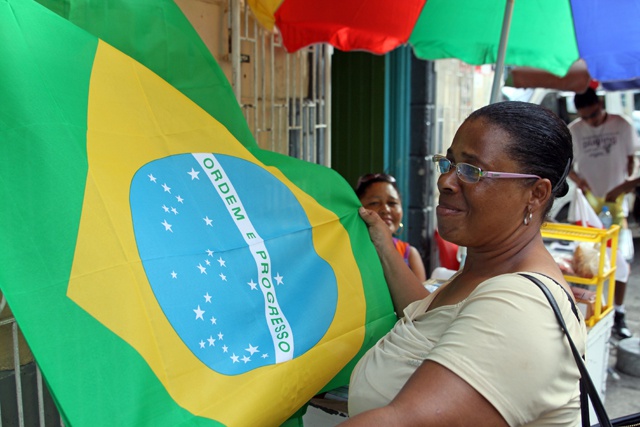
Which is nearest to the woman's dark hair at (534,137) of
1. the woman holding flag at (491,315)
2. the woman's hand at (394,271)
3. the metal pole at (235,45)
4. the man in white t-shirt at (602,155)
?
the woman holding flag at (491,315)

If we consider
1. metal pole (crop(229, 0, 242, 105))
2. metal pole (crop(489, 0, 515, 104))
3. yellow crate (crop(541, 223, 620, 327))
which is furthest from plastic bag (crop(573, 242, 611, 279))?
metal pole (crop(229, 0, 242, 105))

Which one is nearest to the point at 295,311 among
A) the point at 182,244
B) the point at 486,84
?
the point at 182,244

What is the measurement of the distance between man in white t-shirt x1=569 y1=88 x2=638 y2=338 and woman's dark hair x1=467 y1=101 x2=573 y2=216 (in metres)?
5.69

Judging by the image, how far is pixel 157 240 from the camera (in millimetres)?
2066

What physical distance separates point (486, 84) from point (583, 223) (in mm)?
3679

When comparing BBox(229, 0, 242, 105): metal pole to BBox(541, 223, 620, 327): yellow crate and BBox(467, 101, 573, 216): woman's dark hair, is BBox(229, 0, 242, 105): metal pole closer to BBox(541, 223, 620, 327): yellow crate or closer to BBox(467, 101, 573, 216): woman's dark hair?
BBox(541, 223, 620, 327): yellow crate

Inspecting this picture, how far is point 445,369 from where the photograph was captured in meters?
1.46

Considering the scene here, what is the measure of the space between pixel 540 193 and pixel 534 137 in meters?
0.14

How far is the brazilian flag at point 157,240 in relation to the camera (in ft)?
5.69

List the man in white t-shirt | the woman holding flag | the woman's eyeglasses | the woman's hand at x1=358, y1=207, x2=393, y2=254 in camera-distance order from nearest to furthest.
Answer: the woman holding flag, the woman's eyeglasses, the woman's hand at x1=358, y1=207, x2=393, y2=254, the man in white t-shirt

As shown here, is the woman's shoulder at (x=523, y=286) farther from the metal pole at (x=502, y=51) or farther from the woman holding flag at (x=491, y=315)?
the metal pole at (x=502, y=51)

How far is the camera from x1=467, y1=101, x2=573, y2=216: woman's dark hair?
170 centimetres

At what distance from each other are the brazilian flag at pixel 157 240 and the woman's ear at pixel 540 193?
0.95m

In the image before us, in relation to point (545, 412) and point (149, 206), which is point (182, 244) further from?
point (545, 412)
